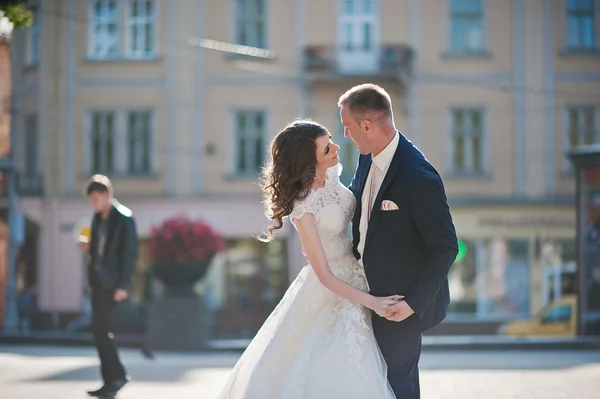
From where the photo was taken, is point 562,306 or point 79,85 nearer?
point 562,306

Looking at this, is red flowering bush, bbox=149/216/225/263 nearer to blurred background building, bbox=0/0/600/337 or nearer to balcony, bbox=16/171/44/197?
blurred background building, bbox=0/0/600/337

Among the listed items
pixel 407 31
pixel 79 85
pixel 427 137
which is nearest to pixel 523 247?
pixel 427 137

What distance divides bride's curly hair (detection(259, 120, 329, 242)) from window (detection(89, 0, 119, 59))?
3073 cm

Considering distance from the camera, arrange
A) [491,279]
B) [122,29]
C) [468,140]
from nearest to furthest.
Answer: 1. [491,279]
2. [468,140]
3. [122,29]

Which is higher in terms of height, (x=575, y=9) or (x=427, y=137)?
(x=575, y=9)

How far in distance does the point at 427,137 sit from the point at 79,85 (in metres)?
10.4

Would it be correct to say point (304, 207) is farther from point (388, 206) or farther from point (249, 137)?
point (249, 137)

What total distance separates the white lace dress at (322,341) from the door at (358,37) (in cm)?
2825

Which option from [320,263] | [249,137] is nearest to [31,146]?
[249,137]

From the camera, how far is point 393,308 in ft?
15.8

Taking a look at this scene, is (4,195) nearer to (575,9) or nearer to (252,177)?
(252,177)

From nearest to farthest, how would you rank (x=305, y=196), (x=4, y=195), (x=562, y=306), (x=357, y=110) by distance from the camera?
(x=357, y=110) → (x=305, y=196) → (x=562, y=306) → (x=4, y=195)

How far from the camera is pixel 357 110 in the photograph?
4.92 m

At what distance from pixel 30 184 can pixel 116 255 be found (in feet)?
86.6
